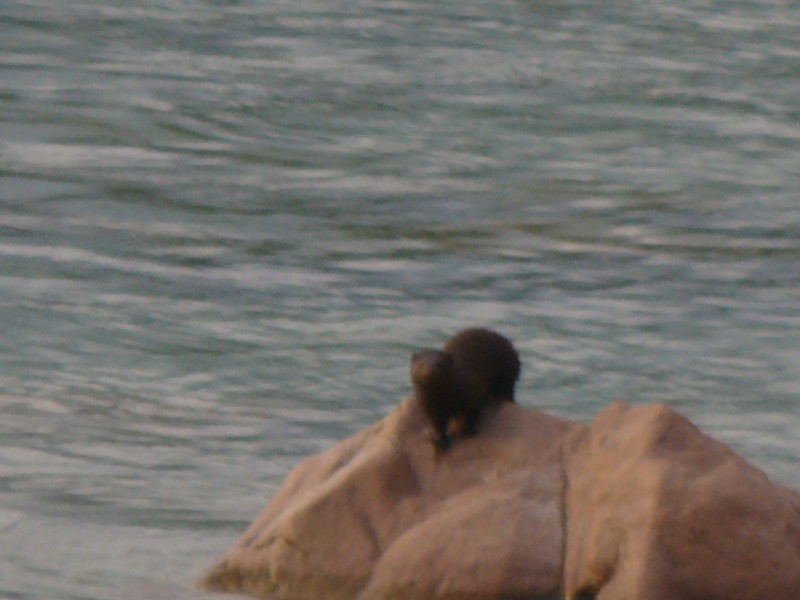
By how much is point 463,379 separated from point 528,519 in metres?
0.69

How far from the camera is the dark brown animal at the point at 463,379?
635cm

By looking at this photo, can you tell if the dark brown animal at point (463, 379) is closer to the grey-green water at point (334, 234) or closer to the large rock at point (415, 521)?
the large rock at point (415, 521)

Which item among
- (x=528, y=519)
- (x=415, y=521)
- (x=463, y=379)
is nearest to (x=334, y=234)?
(x=463, y=379)

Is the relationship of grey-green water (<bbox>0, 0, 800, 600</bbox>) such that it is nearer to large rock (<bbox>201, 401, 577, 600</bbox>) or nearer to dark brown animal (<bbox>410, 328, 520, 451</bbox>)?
large rock (<bbox>201, 401, 577, 600</bbox>)

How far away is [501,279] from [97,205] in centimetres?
277

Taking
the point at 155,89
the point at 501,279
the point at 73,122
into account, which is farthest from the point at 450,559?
the point at 155,89

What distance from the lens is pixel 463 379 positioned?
654 centimetres

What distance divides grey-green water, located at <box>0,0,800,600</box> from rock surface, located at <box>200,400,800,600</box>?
0.50 meters

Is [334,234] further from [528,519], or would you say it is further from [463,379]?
[528,519]

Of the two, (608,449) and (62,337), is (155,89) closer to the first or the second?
(62,337)

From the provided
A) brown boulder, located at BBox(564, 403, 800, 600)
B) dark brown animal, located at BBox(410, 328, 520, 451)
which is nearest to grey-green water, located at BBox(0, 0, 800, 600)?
dark brown animal, located at BBox(410, 328, 520, 451)

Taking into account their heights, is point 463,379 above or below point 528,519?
above

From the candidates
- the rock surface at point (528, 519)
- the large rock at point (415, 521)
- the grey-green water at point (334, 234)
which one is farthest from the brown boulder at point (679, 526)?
the grey-green water at point (334, 234)

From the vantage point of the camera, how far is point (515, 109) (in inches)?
669
